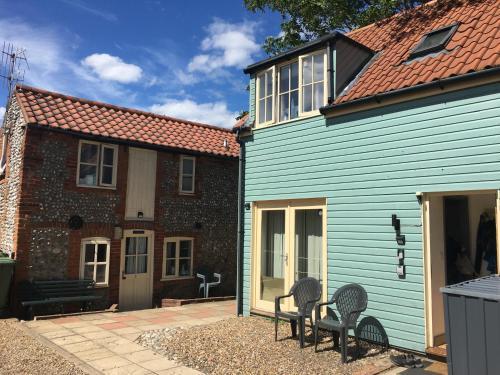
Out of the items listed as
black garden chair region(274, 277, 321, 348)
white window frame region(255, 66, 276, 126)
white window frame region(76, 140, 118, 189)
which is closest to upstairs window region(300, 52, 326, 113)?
white window frame region(255, 66, 276, 126)

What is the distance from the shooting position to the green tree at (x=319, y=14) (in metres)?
15.1

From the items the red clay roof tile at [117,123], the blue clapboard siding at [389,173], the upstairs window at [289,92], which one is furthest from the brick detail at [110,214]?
the blue clapboard siding at [389,173]

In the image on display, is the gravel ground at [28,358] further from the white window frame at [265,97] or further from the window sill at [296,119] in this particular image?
the white window frame at [265,97]

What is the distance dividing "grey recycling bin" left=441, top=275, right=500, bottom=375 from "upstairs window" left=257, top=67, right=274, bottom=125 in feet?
21.0

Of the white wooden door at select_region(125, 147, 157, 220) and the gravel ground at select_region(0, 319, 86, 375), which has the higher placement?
the white wooden door at select_region(125, 147, 157, 220)

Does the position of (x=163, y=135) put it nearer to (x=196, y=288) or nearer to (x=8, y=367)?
(x=196, y=288)

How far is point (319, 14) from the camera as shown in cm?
1617

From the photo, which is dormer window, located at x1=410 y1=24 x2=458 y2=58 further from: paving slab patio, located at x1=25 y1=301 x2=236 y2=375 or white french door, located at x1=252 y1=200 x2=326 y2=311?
paving slab patio, located at x1=25 y1=301 x2=236 y2=375

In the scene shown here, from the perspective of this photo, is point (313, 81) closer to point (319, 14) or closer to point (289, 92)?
point (289, 92)

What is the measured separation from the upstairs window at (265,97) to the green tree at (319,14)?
6.82 metres

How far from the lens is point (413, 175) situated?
6949 mm

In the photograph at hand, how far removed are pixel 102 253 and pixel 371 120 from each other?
879 centimetres

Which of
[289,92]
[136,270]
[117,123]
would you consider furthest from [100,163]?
[289,92]

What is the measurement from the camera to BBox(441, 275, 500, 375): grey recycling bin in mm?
3764
